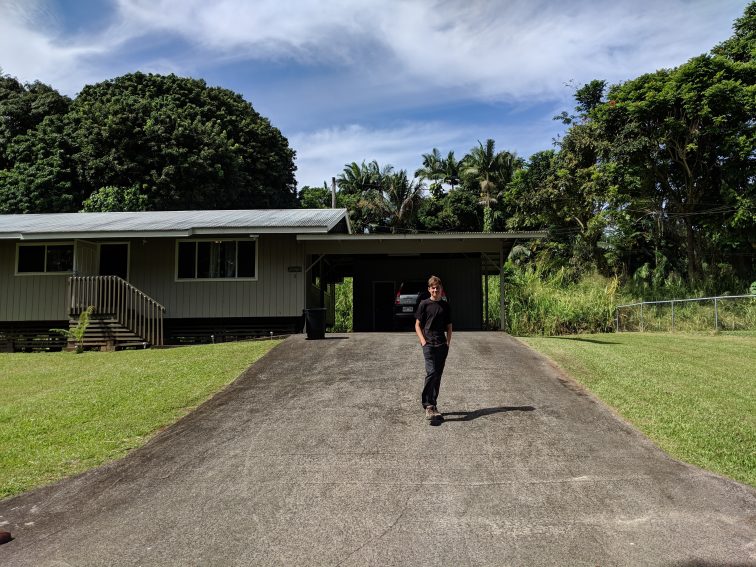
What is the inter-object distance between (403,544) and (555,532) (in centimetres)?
113

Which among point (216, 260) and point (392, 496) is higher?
point (216, 260)

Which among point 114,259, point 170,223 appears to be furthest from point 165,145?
point 170,223

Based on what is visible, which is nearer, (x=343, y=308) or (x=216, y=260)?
(x=216, y=260)

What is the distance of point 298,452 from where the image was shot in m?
6.07

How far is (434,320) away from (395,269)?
14.4 m

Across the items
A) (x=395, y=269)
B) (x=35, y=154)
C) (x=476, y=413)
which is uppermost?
(x=35, y=154)

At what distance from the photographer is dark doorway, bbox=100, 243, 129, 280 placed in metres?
16.8

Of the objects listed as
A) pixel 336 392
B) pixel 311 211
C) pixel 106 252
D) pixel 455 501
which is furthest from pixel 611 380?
pixel 106 252

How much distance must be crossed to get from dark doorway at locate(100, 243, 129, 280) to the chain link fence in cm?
1544

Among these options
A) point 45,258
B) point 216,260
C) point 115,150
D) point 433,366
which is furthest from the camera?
point 115,150

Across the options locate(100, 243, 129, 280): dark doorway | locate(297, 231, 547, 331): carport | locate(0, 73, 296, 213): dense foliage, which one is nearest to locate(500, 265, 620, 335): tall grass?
locate(297, 231, 547, 331): carport

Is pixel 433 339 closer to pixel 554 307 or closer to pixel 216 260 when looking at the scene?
pixel 216 260

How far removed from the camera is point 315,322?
14.0 metres

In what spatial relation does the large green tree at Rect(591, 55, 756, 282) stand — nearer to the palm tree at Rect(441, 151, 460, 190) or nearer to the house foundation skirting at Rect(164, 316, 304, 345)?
the house foundation skirting at Rect(164, 316, 304, 345)
